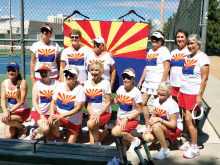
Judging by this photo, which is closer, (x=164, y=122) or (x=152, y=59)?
(x=164, y=122)

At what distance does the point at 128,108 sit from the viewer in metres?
3.96

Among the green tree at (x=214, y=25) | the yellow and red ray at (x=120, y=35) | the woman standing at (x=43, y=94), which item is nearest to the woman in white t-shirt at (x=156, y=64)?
the yellow and red ray at (x=120, y=35)

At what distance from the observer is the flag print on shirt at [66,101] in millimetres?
3871

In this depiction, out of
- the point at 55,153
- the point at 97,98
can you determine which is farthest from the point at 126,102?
the point at 55,153

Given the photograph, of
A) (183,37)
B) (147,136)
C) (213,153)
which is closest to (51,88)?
(147,136)

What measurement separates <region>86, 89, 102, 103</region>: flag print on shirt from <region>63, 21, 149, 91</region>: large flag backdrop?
114cm

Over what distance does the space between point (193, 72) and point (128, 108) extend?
Result: 1.11m

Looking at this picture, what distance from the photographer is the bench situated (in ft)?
8.87

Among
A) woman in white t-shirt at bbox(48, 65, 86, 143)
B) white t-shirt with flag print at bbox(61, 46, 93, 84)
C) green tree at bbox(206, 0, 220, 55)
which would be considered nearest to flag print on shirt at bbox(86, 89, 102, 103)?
woman in white t-shirt at bbox(48, 65, 86, 143)

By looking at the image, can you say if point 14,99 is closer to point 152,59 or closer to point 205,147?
point 152,59

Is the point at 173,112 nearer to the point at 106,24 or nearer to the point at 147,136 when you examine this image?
the point at 147,136

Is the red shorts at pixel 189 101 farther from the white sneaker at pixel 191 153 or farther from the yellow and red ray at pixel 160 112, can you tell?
the white sneaker at pixel 191 153

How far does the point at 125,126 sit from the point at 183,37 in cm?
172

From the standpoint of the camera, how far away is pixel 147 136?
3795 mm
